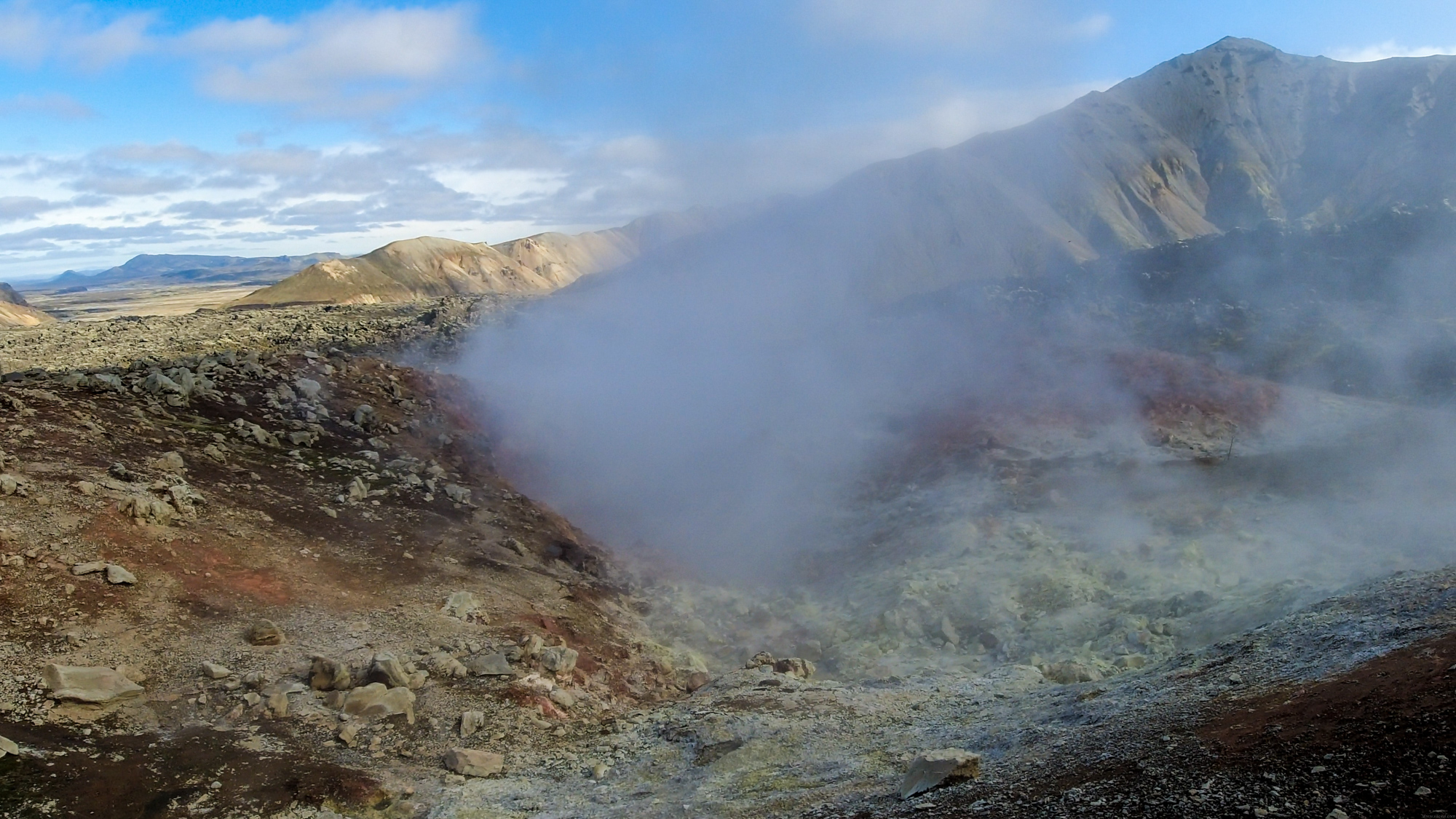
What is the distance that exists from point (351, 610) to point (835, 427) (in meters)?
17.6

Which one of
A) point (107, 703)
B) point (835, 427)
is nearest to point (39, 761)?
point (107, 703)

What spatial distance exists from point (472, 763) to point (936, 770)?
4.24m

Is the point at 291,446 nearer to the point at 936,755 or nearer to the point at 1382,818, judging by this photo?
the point at 936,755

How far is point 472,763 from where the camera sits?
7824 millimetres

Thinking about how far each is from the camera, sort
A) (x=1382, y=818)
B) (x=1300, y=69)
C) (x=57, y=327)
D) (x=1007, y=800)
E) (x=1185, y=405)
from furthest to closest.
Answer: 1. (x=1300, y=69)
2. (x=57, y=327)
3. (x=1185, y=405)
4. (x=1007, y=800)
5. (x=1382, y=818)

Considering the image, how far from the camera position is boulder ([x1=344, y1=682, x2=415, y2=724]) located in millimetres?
8312

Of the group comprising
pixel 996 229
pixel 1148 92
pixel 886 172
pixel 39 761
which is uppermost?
pixel 1148 92

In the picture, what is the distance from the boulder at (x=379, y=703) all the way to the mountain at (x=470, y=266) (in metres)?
71.8

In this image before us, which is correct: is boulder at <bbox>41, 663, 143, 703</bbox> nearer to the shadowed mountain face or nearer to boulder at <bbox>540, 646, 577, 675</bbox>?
boulder at <bbox>540, 646, 577, 675</bbox>

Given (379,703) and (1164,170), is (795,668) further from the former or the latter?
(1164,170)

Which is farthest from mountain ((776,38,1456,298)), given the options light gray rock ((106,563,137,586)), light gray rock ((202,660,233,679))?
light gray rock ((202,660,233,679))

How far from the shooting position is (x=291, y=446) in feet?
48.8

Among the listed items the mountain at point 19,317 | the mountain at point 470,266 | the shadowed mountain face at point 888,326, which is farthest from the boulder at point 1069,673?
the mountain at point 470,266

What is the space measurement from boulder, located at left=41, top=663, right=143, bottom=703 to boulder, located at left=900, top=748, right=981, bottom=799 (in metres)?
6.88
